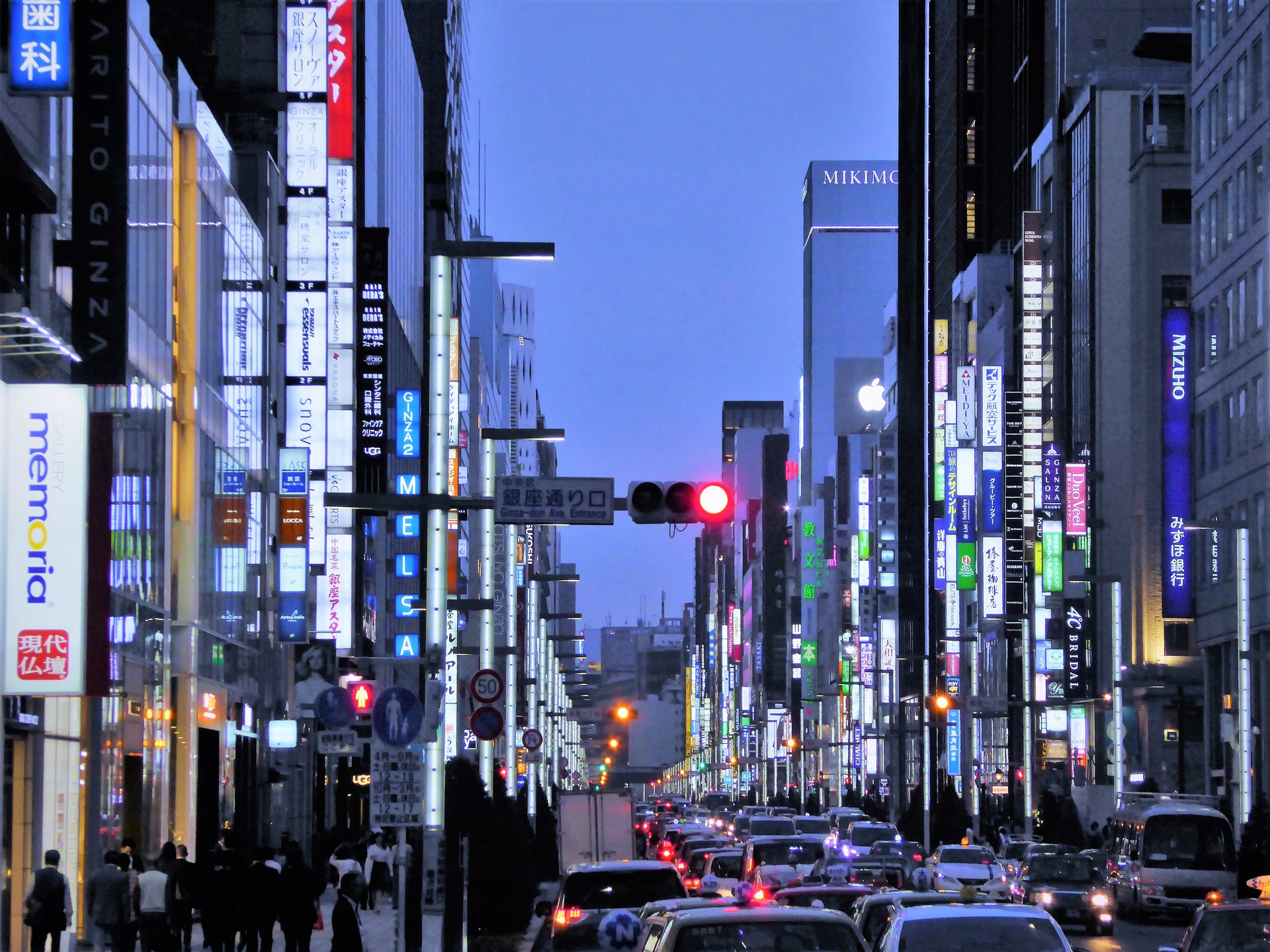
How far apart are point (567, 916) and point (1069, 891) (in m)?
17.9

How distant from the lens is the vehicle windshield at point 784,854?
38.9 m

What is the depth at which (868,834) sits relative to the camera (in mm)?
50594

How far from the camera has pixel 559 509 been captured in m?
24.1

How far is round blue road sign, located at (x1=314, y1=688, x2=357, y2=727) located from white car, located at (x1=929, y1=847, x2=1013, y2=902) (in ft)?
58.4

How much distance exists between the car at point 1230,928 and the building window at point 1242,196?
174ft

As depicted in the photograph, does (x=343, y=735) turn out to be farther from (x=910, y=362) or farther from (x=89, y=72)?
(x=910, y=362)

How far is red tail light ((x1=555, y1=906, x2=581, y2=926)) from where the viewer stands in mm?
23542

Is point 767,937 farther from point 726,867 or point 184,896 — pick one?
point 726,867

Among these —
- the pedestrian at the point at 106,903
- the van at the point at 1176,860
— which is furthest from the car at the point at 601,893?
the van at the point at 1176,860

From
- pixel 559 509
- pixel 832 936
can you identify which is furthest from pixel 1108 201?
pixel 832 936

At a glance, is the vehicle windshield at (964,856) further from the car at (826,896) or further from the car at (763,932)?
the car at (763,932)

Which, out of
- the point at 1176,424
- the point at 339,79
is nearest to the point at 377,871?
the point at 339,79

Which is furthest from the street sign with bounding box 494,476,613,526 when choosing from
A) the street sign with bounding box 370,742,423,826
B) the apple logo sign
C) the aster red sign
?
the apple logo sign

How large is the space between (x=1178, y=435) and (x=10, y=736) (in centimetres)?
5188
